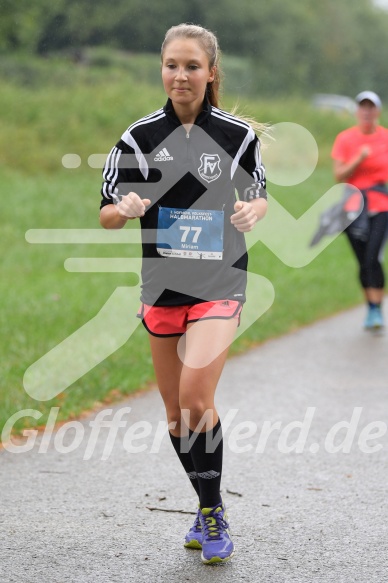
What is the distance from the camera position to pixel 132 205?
13.3ft

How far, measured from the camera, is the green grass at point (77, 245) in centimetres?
838

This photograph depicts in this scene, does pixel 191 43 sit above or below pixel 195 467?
above

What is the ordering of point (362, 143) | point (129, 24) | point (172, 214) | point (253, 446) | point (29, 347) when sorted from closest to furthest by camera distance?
point (172, 214)
point (253, 446)
point (29, 347)
point (362, 143)
point (129, 24)

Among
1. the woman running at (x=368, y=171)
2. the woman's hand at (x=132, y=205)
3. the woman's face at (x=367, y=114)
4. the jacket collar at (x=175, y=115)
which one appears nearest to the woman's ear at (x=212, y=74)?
the jacket collar at (x=175, y=115)

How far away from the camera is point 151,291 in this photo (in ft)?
14.6

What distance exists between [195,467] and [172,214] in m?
1.04

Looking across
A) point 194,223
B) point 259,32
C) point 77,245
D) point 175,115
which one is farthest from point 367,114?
point 259,32

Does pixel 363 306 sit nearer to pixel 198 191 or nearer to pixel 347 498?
pixel 347 498

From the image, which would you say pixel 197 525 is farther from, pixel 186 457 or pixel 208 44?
pixel 208 44

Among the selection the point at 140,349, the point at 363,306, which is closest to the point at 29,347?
the point at 140,349

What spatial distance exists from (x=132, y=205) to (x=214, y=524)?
1332 millimetres

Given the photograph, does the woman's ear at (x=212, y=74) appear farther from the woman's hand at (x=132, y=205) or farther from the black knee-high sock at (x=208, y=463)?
the black knee-high sock at (x=208, y=463)

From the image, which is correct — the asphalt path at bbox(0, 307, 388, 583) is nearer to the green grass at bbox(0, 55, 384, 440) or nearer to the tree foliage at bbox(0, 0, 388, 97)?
the green grass at bbox(0, 55, 384, 440)

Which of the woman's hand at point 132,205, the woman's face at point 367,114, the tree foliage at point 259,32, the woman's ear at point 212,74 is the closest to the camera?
the woman's hand at point 132,205
